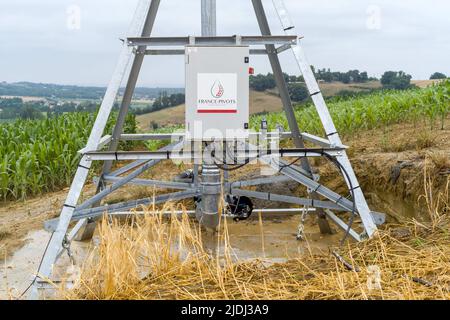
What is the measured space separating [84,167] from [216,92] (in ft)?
3.80

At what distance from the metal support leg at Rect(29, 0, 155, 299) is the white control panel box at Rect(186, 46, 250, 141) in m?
0.54

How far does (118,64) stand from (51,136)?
636cm

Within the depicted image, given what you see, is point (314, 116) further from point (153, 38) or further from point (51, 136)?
point (153, 38)

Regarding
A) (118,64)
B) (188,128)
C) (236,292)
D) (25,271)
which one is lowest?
(25,271)

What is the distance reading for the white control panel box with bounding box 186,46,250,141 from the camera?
13.5ft

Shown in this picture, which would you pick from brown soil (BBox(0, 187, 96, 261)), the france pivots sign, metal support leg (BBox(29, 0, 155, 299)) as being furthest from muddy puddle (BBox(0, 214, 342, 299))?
the france pivots sign

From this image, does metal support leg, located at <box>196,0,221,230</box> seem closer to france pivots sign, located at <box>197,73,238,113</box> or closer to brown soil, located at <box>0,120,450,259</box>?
france pivots sign, located at <box>197,73,238,113</box>

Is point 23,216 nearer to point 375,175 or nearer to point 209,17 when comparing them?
point 209,17

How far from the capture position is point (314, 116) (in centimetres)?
1152

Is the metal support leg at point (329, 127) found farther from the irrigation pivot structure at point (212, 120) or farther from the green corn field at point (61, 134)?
the green corn field at point (61, 134)

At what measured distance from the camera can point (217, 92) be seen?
4137mm

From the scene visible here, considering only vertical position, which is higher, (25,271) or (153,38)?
(153,38)

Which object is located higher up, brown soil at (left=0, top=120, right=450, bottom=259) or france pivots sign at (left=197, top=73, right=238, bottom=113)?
france pivots sign at (left=197, top=73, right=238, bottom=113)
